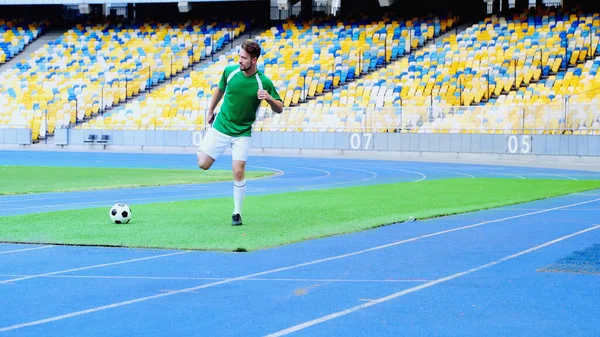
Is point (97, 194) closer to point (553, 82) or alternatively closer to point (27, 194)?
point (27, 194)

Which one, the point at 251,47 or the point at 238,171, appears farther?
the point at 238,171

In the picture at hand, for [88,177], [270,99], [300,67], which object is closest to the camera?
[270,99]

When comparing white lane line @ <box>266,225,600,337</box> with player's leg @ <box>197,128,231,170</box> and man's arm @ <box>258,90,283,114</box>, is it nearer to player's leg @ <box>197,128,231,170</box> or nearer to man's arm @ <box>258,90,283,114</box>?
man's arm @ <box>258,90,283,114</box>

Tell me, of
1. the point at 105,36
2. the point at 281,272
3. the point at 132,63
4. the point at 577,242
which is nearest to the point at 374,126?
the point at 132,63

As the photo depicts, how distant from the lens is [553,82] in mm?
39625

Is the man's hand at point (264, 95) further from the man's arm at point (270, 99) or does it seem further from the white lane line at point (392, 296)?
the white lane line at point (392, 296)

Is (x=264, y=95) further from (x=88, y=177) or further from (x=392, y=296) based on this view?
(x=88, y=177)

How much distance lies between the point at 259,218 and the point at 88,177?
1270 centimetres

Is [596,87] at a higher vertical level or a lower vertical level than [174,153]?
higher

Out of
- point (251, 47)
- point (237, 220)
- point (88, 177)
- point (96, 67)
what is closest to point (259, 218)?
point (237, 220)

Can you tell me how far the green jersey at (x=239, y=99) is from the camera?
11875 millimetres

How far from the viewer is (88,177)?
81.9ft

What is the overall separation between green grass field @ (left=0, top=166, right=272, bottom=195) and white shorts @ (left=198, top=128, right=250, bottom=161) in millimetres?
8062

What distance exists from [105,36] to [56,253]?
4855 cm
